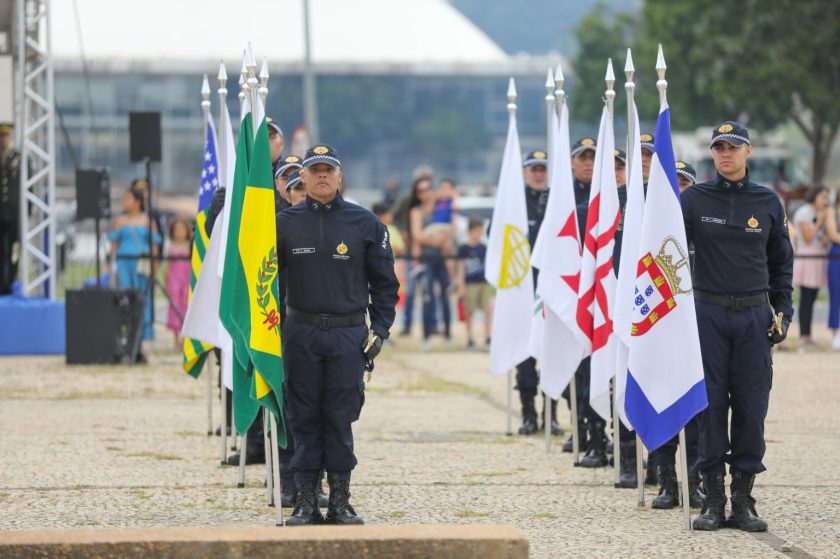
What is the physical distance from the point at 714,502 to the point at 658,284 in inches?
48.3

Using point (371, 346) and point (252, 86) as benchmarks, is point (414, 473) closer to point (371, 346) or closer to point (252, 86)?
point (371, 346)

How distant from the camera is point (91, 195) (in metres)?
18.7

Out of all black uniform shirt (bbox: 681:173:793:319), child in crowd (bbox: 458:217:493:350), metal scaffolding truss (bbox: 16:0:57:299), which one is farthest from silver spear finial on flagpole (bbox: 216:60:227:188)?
child in crowd (bbox: 458:217:493:350)

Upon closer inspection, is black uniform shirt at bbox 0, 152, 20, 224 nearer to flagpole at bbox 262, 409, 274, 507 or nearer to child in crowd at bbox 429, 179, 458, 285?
child in crowd at bbox 429, 179, 458, 285

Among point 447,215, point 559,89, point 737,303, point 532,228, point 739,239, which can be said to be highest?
point 559,89

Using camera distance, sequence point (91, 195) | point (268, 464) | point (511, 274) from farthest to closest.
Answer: point (91, 195), point (511, 274), point (268, 464)

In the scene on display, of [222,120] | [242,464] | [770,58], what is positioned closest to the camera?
[242,464]

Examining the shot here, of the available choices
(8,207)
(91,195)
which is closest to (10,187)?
(8,207)

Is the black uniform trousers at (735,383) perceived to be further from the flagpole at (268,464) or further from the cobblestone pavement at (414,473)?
the flagpole at (268,464)

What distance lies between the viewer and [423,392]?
53.6 ft

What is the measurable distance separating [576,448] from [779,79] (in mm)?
34613

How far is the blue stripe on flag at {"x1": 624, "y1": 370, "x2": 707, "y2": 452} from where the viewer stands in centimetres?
895

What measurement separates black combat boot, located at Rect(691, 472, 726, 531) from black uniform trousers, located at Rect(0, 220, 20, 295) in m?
14.6

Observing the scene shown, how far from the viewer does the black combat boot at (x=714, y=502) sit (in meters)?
Result: 8.88
